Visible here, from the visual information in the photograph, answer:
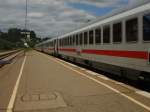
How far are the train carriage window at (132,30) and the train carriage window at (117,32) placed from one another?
94 centimetres

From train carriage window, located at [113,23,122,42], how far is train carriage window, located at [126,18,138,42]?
3.08 ft

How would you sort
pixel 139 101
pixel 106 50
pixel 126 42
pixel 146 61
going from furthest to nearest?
pixel 106 50
pixel 126 42
pixel 146 61
pixel 139 101

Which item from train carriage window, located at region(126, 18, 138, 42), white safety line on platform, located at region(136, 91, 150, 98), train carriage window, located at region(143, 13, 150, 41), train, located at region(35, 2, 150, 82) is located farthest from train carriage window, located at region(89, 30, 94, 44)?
white safety line on platform, located at region(136, 91, 150, 98)

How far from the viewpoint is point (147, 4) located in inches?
448

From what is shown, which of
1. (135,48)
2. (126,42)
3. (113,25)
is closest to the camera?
(135,48)

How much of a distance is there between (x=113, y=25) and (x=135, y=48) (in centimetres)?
317

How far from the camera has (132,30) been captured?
498 inches

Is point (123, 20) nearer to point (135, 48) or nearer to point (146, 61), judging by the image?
point (135, 48)

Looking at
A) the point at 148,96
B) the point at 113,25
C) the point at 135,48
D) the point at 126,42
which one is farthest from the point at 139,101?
the point at 113,25

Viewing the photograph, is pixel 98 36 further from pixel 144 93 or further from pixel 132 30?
pixel 144 93

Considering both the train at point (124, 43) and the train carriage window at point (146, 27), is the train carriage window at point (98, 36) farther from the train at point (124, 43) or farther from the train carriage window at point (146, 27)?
the train carriage window at point (146, 27)

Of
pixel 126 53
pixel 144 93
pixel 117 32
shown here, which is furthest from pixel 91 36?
pixel 144 93

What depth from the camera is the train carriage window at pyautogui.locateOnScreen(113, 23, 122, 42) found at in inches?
560

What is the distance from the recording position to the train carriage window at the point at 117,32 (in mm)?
14227
